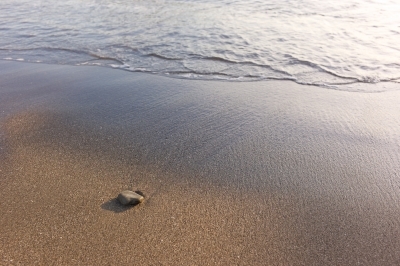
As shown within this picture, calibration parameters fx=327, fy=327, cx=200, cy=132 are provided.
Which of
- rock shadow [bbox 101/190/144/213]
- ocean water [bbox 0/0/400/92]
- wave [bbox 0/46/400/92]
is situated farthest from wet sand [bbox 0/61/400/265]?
ocean water [bbox 0/0/400/92]

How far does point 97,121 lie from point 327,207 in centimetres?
233

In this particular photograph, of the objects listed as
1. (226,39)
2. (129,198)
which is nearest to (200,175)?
(129,198)

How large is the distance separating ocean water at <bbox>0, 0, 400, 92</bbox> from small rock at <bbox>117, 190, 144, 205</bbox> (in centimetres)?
264

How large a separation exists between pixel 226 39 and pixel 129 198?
4584 mm

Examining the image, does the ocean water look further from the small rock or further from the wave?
the small rock

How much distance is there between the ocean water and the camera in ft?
15.6

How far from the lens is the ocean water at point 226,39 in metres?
4.77

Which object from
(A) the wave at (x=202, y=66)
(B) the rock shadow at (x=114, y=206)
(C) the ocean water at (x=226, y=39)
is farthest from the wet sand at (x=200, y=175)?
(C) the ocean water at (x=226, y=39)

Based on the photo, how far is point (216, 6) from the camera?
9.15 m

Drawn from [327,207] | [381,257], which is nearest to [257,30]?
[327,207]

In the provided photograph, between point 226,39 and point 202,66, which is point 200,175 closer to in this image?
A: point 202,66

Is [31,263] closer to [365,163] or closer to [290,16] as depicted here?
[365,163]

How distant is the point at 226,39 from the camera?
20.1 ft

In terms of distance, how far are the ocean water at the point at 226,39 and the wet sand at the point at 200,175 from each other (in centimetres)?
74
